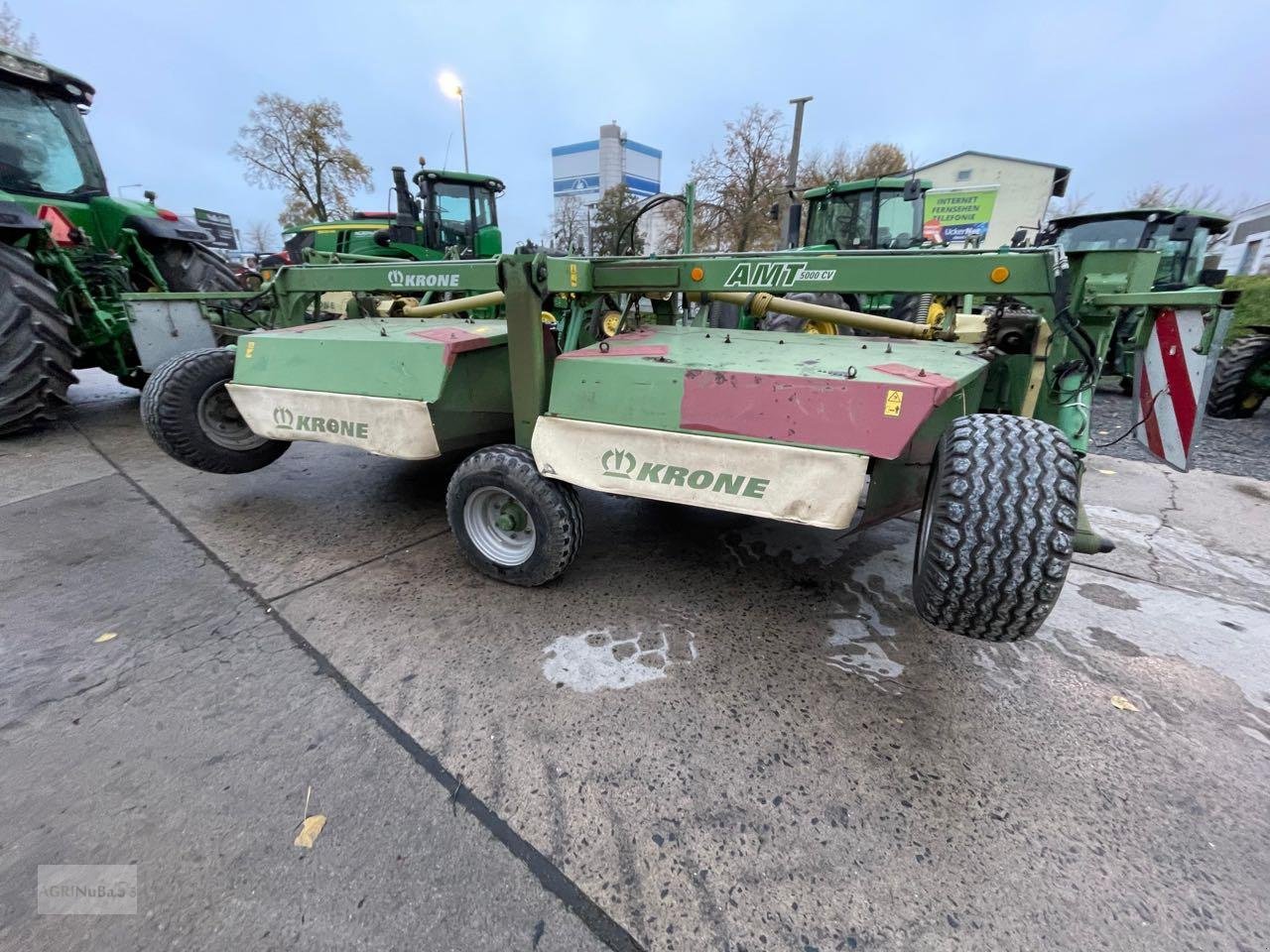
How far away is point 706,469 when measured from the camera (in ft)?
6.91

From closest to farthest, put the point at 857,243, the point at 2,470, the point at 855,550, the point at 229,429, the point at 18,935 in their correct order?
the point at 18,935 → the point at 855,550 → the point at 229,429 → the point at 2,470 → the point at 857,243

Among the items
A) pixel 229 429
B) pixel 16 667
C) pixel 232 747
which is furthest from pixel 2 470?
pixel 232 747

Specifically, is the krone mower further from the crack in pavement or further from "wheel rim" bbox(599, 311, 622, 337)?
the crack in pavement

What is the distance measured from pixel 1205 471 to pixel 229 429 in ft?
22.5

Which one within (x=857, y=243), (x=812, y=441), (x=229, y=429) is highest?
(x=857, y=243)

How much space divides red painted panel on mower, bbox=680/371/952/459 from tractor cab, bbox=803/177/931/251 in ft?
20.1

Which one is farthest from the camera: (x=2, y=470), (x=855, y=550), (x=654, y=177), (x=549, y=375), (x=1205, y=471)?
(x=654, y=177)

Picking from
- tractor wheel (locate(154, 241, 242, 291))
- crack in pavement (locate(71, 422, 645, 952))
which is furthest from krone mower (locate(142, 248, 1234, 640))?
tractor wheel (locate(154, 241, 242, 291))

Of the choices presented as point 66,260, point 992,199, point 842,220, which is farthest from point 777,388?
point 992,199

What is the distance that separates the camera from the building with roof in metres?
20.4

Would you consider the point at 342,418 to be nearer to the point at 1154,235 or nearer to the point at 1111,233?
the point at 1111,233

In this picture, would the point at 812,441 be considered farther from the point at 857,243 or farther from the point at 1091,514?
the point at 857,243

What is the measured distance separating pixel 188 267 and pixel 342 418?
507 cm

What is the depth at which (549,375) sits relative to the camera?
2566mm
